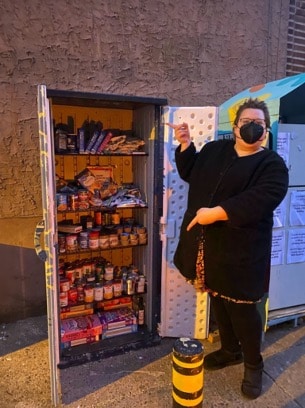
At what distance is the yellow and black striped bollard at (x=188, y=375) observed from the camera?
1.78 metres

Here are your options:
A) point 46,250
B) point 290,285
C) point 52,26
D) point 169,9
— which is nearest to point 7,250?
point 46,250

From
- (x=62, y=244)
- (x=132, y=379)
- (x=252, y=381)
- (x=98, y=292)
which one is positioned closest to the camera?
(x=252, y=381)

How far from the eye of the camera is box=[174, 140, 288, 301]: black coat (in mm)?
1931

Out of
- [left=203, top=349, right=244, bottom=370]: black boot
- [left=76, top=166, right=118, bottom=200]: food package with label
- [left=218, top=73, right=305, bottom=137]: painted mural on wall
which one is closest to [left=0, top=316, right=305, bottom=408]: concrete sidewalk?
[left=203, top=349, right=244, bottom=370]: black boot

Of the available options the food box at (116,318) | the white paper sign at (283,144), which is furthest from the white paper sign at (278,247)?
the food box at (116,318)

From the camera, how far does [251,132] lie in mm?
2006

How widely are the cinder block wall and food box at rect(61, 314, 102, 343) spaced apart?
0.62 metres

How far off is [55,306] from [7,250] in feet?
4.05

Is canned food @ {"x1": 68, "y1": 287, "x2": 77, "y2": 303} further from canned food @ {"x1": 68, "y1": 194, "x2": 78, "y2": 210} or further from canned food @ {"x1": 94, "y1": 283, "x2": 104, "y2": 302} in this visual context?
canned food @ {"x1": 68, "y1": 194, "x2": 78, "y2": 210}

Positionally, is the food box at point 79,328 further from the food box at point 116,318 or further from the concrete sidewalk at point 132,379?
the concrete sidewalk at point 132,379

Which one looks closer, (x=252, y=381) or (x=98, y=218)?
(x=252, y=381)

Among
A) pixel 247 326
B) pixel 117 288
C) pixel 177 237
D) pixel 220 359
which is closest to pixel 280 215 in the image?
pixel 177 237

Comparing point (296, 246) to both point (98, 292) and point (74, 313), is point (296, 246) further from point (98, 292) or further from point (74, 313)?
point (74, 313)

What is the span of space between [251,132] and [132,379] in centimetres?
194
